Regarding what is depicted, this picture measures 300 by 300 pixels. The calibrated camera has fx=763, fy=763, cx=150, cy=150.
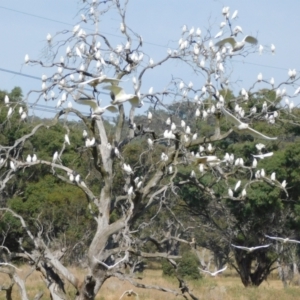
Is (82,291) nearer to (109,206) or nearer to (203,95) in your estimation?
(109,206)

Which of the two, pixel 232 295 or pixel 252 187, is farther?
pixel 252 187

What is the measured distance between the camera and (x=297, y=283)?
1442 inches

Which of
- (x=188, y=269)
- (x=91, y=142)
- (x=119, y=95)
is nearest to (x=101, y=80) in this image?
(x=119, y=95)

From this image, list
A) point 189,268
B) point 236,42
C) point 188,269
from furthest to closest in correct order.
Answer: point 189,268 → point 188,269 → point 236,42

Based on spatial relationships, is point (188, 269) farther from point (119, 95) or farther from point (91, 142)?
point (119, 95)

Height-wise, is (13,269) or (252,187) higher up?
(252,187)

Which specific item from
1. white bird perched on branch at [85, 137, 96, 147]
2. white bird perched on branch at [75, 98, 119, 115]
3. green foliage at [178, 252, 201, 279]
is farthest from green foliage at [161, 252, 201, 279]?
white bird perched on branch at [75, 98, 119, 115]

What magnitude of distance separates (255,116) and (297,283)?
26.8 m

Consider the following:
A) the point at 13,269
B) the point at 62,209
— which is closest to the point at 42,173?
the point at 62,209

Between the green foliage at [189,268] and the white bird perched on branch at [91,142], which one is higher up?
the white bird perched on branch at [91,142]

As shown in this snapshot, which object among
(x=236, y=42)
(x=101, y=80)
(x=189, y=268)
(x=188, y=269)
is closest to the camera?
(x=101, y=80)

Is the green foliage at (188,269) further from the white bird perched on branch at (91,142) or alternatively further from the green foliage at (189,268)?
the white bird perched on branch at (91,142)

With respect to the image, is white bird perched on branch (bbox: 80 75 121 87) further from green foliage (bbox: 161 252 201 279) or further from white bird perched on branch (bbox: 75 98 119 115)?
green foliage (bbox: 161 252 201 279)

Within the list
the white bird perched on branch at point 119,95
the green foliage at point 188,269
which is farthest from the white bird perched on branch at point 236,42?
the green foliage at point 188,269
